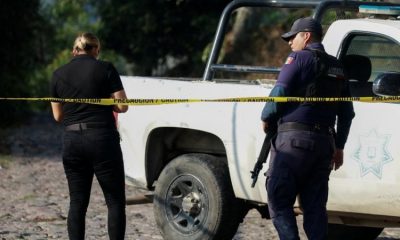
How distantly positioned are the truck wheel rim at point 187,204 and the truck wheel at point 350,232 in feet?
3.85

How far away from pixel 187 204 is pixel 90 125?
1318mm

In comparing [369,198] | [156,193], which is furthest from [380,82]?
[156,193]

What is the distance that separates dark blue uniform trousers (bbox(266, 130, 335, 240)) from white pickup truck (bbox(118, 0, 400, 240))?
464 millimetres

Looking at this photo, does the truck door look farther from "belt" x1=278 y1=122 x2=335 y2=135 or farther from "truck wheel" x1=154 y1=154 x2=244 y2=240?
"truck wheel" x1=154 y1=154 x2=244 y2=240

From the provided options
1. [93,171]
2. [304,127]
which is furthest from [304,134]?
[93,171]

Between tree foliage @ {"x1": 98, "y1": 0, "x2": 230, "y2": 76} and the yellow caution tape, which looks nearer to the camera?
the yellow caution tape

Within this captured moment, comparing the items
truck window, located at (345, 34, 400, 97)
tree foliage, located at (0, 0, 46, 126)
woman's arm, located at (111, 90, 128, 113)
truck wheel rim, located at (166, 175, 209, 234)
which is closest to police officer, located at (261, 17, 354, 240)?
truck window, located at (345, 34, 400, 97)

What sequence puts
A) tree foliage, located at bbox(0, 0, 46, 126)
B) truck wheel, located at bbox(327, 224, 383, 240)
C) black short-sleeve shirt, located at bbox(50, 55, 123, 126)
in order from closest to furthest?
black short-sleeve shirt, located at bbox(50, 55, 123, 126), truck wheel, located at bbox(327, 224, 383, 240), tree foliage, located at bbox(0, 0, 46, 126)

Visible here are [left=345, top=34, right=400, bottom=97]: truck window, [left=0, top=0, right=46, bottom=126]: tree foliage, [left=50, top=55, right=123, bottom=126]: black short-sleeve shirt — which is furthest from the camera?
[left=0, top=0, right=46, bottom=126]: tree foliage

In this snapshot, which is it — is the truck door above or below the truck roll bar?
below

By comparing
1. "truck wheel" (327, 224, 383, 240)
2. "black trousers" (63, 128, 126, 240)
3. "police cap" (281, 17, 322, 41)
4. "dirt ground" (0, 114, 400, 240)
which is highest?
"police cap" (281, 17, 322, 41)

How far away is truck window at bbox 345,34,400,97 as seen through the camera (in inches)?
283

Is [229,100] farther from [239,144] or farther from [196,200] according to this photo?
[196,200]

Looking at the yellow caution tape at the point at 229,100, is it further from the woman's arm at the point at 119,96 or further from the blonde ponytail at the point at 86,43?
the blonde ponytail at the point at 86,43
